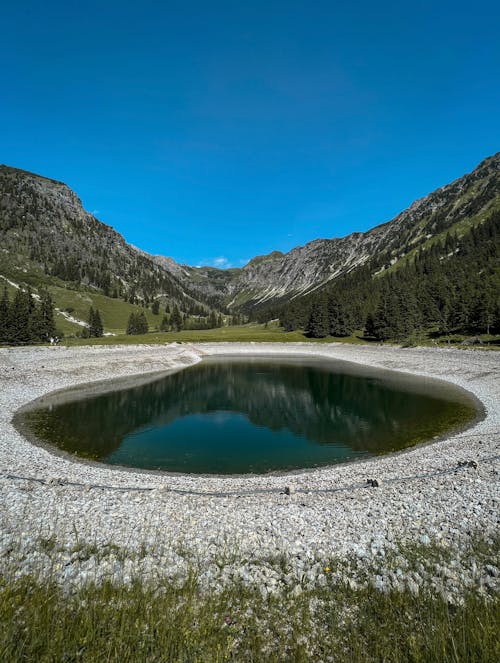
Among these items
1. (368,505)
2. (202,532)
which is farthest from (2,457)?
(368,505)

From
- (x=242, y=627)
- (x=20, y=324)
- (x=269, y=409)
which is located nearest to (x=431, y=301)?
(x=269, y=409)

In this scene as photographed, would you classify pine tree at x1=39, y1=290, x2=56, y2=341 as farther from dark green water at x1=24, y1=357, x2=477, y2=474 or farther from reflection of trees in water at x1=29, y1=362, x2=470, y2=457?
dark green water at x1=24, y1=357, x2=477, y2=474

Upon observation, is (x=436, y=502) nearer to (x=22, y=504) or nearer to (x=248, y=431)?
(x=22, y=504)

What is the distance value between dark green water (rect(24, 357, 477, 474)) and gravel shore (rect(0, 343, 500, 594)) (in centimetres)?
300

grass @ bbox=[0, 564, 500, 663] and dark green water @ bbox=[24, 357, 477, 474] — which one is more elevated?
grass @ bbox=[0, 564, 500, 663]

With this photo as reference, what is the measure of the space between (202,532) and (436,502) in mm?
9522

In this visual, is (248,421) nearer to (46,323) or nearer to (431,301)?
(46,323)

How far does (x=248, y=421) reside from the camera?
1391 inches

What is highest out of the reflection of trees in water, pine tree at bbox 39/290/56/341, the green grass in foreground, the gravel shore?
pine tree at bbox 39/290/56/341

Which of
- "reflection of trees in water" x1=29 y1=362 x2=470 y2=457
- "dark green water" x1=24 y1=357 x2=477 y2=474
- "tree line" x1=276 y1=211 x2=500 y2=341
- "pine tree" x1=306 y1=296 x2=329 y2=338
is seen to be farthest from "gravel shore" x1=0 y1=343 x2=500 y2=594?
"pine tree" x1=306 y1=296 x2=329 y2=338

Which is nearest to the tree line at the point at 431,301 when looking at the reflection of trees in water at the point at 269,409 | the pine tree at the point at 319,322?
the pine tree at the point at 319,322

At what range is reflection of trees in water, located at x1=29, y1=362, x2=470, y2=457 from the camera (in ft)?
92.7

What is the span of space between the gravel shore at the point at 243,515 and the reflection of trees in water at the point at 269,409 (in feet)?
15.7

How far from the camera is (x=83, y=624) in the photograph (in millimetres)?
4715
